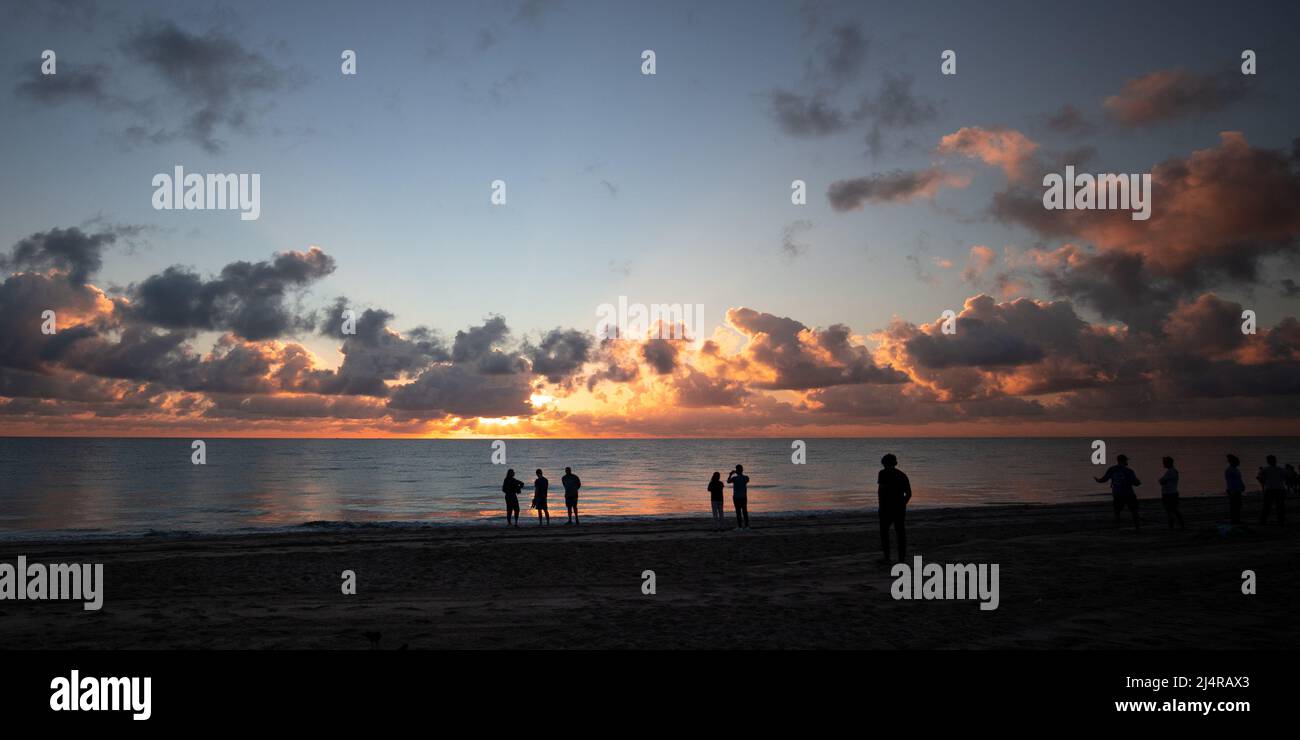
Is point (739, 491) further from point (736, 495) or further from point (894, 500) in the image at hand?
point (894, 500)

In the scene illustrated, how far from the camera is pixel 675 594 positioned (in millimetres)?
13031

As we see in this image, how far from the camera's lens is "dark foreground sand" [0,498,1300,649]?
973 centimetres

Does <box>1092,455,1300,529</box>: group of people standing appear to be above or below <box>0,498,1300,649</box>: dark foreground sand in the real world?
above

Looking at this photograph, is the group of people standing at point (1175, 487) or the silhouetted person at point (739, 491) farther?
the silhouetted person at point (739, 491)

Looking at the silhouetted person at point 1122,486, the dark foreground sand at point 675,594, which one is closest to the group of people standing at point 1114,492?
the silhouetted person at point 1122,486

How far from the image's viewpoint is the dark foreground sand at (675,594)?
9.73m

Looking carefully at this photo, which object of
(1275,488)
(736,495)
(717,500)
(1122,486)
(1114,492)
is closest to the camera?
(1122,486)

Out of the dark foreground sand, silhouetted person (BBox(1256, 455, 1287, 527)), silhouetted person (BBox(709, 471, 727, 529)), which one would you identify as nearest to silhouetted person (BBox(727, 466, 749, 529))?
silhouetted person (BBox(709, 471, 727, 529))

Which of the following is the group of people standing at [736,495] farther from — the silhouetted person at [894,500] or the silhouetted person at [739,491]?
the silhouetted person at [894,500]

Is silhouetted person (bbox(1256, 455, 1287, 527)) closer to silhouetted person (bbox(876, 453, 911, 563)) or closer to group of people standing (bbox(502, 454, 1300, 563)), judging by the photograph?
group of people standing (bbox(502, 454, 1300, 563))

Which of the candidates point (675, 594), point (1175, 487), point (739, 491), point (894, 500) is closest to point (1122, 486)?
point (1175, 487)

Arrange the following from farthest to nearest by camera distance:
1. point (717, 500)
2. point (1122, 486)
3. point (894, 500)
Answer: point (717, 500), point (1122, 486), point (894, 500)
